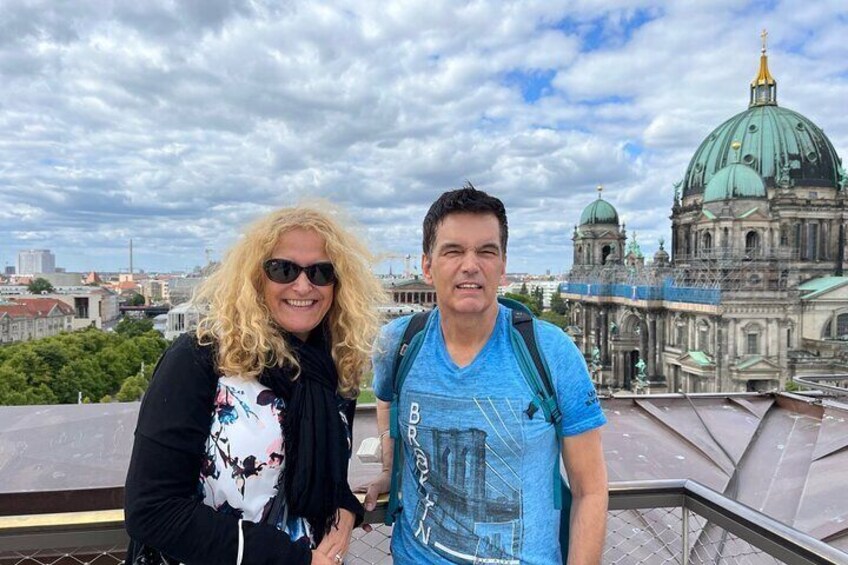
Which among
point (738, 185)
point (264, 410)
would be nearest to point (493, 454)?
point (264, 410)

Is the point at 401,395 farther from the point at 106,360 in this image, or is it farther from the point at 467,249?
the point at 106,360

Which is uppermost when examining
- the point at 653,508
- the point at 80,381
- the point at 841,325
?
the point at 653,508

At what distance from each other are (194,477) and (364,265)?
107 centimetres

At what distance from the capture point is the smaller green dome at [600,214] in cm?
5725

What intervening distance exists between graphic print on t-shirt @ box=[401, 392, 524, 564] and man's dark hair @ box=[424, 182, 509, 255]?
713 millimetres

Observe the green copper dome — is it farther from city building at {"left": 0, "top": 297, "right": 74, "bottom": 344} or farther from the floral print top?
city building at {"left": 0, "top": 297, "right": 74, "bottom": 344}

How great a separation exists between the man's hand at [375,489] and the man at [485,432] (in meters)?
0.20

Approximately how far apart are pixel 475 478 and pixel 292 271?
1113mm

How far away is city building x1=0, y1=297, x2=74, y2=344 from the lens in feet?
203

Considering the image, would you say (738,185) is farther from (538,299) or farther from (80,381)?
(538,299)

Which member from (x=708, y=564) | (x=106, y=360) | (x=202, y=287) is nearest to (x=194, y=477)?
(x=202, y=287)

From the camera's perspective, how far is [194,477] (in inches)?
81.7

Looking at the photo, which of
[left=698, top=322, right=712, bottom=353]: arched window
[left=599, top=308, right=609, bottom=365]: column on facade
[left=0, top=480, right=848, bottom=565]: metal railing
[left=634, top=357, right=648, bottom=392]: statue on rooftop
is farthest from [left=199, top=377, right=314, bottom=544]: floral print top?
[left=599, top=308, right=609, bottom=365]: column on facade

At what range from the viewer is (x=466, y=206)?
2.51 m
